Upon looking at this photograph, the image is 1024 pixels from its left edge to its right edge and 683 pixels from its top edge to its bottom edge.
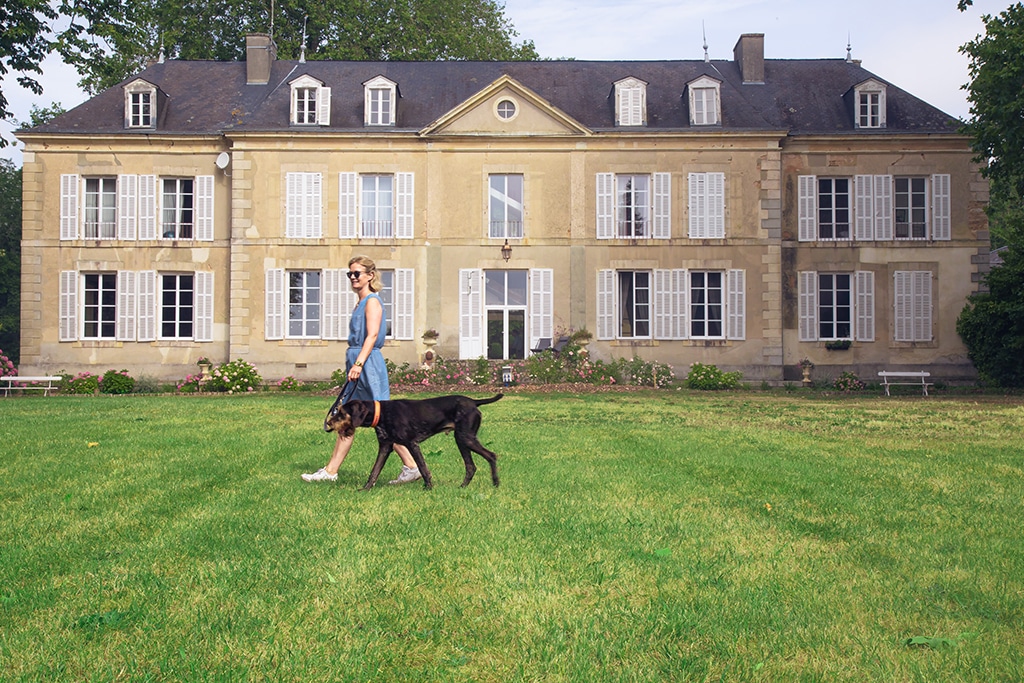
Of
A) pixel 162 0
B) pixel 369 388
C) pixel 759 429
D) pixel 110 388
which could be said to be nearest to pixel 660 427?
pixel 759 429

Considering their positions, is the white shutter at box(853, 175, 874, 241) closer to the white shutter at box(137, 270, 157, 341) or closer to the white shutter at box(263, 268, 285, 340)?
the white shutter at box(263, 268, 285, 340)

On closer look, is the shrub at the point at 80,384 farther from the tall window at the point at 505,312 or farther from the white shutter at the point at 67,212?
the tall window at the point at 505,312

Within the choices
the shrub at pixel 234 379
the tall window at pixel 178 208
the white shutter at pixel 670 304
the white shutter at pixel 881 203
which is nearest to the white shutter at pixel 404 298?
the shrub at pixel 234 379

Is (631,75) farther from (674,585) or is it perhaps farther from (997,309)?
(674,585)

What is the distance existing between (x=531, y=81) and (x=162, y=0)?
14.7 meters

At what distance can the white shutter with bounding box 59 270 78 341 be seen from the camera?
79.9 ft

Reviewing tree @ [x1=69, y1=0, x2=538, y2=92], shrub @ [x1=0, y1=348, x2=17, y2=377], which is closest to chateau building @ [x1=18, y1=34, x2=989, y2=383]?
shrub @ [x1=0, y1=348, x2=17, y2=377]

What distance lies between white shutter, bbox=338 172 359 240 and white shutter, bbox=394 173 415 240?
1.11 metres

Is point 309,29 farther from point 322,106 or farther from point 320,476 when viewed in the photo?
point 320,476

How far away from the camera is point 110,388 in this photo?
21.2 m

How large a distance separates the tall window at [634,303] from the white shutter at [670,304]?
29 cm

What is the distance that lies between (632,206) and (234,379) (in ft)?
35.9

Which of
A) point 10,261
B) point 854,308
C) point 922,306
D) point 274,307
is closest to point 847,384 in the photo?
point 854,308

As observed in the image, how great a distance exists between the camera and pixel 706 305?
80.0 ft
